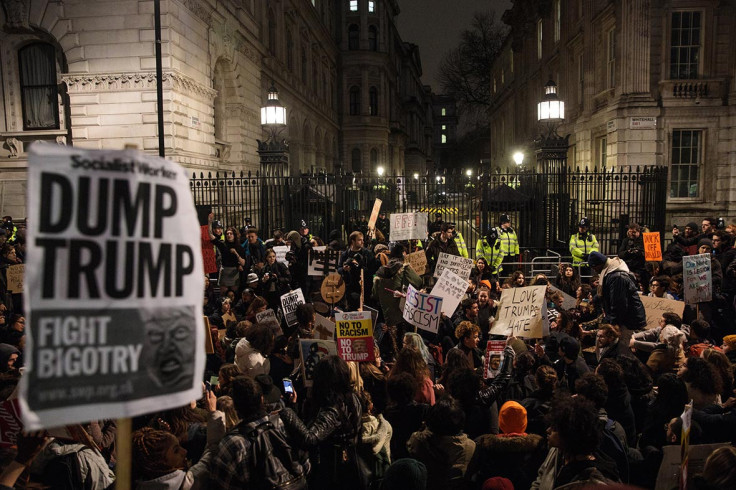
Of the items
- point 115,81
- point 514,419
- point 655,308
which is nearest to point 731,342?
point 655,308

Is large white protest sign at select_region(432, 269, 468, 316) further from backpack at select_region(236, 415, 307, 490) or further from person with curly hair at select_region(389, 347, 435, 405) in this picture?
backpack at select_region(236, 415, 307, 490)

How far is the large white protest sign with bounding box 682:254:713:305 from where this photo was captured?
834cm

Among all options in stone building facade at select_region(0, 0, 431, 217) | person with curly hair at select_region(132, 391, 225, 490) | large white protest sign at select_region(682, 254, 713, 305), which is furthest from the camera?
stone building facade at select_region(0, 0, 431, 217)

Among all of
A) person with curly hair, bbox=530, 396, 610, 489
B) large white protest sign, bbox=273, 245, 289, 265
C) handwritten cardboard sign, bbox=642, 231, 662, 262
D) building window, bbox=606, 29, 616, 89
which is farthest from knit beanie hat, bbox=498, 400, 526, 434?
building window, bbox=606, 29, 616, 89

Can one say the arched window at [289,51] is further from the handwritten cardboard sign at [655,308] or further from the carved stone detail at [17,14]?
the handwritten cardboard sign at [655,308]

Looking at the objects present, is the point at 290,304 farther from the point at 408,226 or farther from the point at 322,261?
the point at 408,226

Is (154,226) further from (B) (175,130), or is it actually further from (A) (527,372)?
(B) (175,130)

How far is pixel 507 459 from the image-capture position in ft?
12.9

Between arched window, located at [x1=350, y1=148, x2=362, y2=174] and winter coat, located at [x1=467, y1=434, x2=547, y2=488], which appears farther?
arched window, located at [x1=350, y1=148, x2=362, y2=174]

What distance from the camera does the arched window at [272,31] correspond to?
29297 millimetres

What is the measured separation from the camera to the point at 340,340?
5.73 meters

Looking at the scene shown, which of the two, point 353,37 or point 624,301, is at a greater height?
point 353,37

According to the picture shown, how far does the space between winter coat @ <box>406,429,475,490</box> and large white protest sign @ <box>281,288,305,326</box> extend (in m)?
3.93

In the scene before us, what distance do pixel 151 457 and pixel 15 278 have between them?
7173 mm
